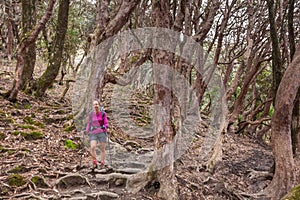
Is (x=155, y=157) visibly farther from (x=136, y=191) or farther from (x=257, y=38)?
(x=257, y=38)

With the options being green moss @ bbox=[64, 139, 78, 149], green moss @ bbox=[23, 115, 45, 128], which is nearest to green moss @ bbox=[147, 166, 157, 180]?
green moss @ bbox=[64, 139, 78, 149]

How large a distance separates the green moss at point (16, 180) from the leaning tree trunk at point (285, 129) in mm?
5871

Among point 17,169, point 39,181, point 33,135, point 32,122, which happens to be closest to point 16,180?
point 39,181

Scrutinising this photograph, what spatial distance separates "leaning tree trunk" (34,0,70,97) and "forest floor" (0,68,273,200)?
1.98ft

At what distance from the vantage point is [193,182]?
8.28 m

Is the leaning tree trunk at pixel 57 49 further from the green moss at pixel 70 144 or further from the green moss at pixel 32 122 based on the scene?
the green moss at pixel 70 144

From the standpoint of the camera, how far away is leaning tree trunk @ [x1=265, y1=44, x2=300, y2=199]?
750 cm

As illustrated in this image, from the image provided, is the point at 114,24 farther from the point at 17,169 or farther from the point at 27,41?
the point at 17,169

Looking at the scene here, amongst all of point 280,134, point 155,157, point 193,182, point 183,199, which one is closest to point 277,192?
point 280,134

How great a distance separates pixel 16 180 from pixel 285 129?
613 cm

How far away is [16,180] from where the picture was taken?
6199 mm

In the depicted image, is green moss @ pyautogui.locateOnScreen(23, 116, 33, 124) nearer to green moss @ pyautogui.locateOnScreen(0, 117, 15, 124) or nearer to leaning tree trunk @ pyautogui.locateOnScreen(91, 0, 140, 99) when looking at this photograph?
green moss @ pyautogui.locateOnScreen(0, 117, 15, 124)

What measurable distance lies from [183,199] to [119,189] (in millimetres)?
1415

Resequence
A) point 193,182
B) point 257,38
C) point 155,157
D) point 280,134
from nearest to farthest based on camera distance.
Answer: point 155,157 → point 280,134 → point 193,182 → point 257,38
